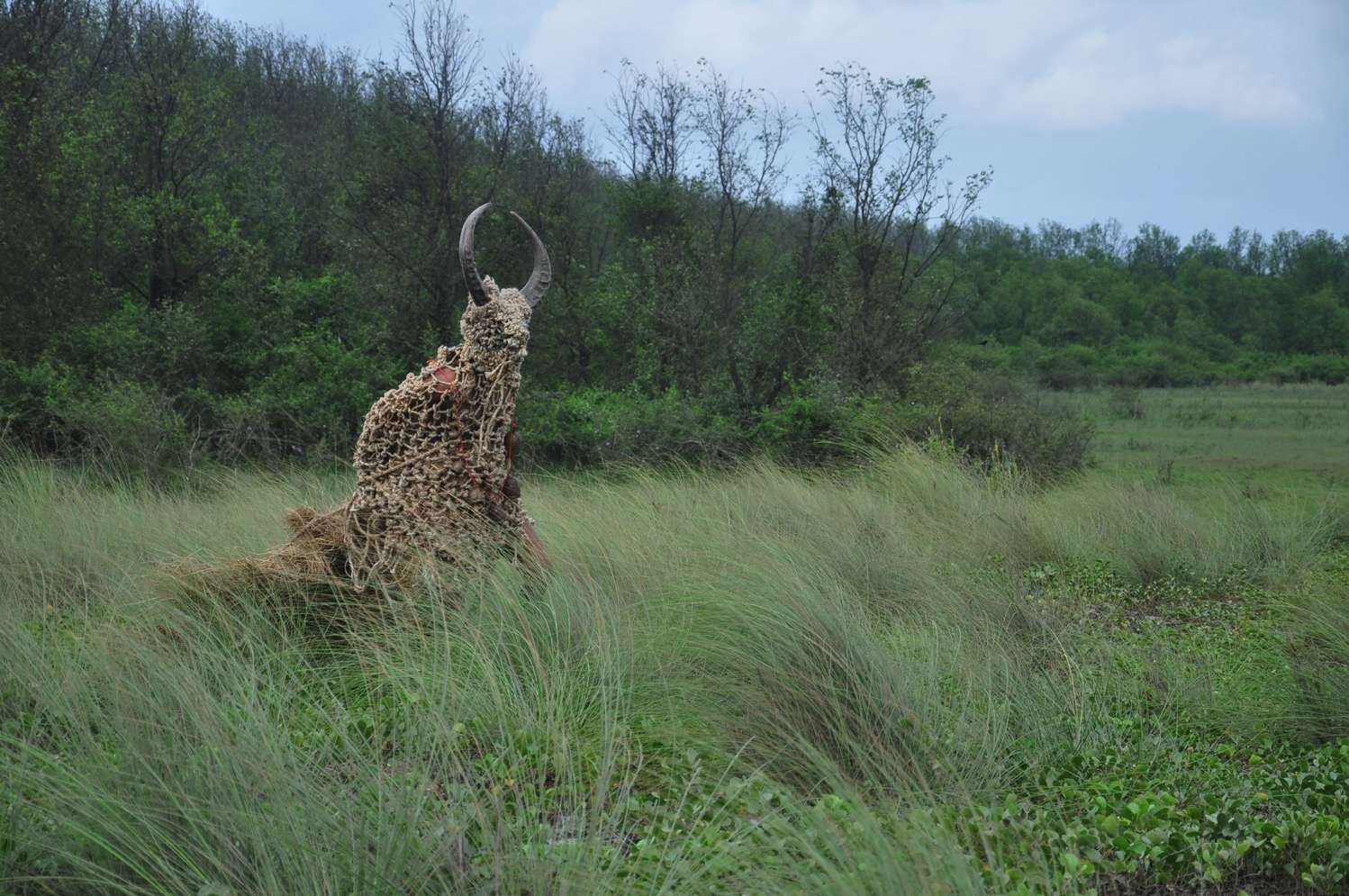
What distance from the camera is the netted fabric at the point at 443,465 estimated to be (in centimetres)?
459

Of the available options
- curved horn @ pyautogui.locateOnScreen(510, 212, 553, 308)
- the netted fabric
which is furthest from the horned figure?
curved horn @ pyautogui.locateOnScreen(510, 212, 553, 308)

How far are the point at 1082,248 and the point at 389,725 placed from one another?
42.9 meters

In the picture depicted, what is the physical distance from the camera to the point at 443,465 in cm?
464

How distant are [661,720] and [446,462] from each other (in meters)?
1.63

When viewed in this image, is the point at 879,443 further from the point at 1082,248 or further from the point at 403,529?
the point at 1082,248

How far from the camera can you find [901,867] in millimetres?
2262

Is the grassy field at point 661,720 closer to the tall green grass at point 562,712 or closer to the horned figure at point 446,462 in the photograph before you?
the tall green grass at point 562,712

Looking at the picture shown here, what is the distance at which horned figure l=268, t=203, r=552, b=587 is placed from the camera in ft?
15.1

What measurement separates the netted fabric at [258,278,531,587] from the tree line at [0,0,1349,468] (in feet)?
22.7

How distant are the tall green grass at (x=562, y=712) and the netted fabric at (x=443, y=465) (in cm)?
18

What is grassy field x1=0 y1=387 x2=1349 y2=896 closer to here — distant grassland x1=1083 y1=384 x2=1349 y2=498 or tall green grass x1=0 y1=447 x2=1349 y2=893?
tall green grass x1=0 y1=447 x2=1349 y2=893

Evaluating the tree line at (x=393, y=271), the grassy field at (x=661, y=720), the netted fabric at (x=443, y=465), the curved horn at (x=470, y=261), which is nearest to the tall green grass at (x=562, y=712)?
the grassy field at (x=661, y=720)

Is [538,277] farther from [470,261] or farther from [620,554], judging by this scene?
[620,554]

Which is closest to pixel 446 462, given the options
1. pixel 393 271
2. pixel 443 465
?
pixel 443 465
